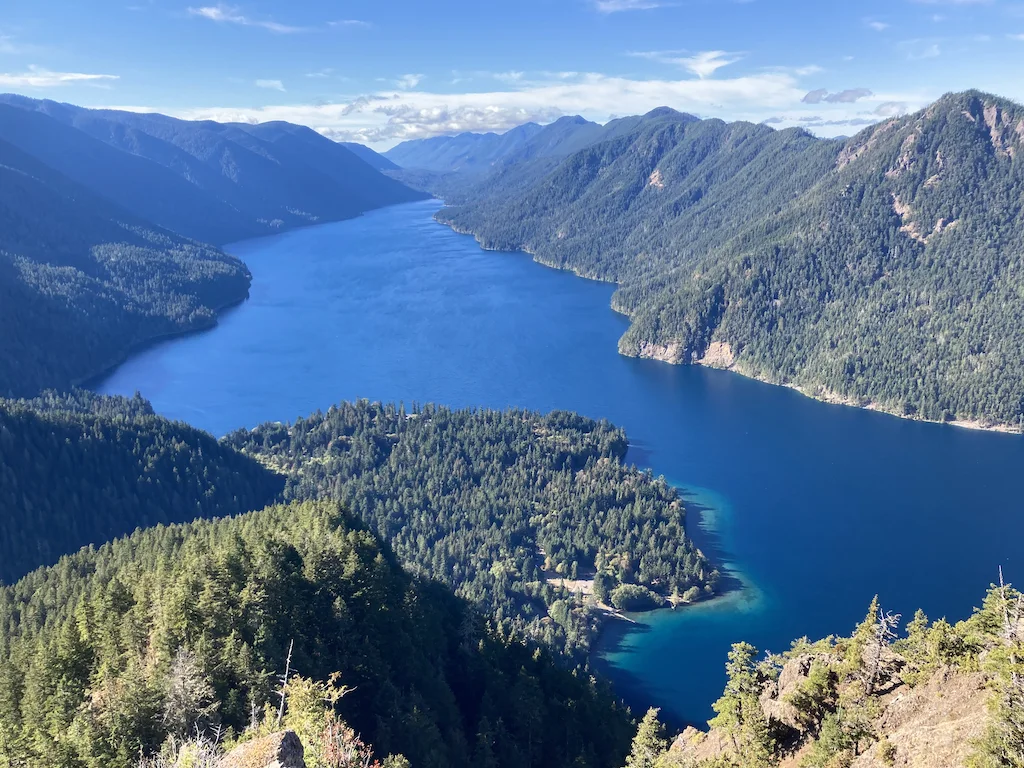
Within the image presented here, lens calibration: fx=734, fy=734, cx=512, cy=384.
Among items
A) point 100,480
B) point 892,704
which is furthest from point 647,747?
point 100,480

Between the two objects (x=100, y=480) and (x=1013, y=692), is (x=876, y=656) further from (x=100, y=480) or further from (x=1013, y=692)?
(x=100, y=480)

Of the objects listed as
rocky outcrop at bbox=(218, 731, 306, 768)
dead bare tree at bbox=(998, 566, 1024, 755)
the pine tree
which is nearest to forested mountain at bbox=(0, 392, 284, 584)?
the pine tree

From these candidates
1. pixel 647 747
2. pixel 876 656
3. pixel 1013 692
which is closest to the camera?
pixel 1013 692

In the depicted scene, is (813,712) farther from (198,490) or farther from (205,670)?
(198,490)

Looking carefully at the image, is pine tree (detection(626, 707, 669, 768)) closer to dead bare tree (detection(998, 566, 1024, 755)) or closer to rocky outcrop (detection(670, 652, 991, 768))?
rocky outcrop (detection(670, 652, 991, 768))

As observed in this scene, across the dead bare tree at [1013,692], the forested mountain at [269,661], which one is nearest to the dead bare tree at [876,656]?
the dead bare tree at [1013,692]

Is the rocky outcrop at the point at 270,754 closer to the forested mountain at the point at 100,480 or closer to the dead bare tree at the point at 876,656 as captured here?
the dead bare tree at the point at 876,656

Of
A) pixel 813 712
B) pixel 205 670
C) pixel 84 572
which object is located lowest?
pixel 84 572

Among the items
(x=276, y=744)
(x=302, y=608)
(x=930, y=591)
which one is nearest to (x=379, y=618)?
(x=302, y=608)
